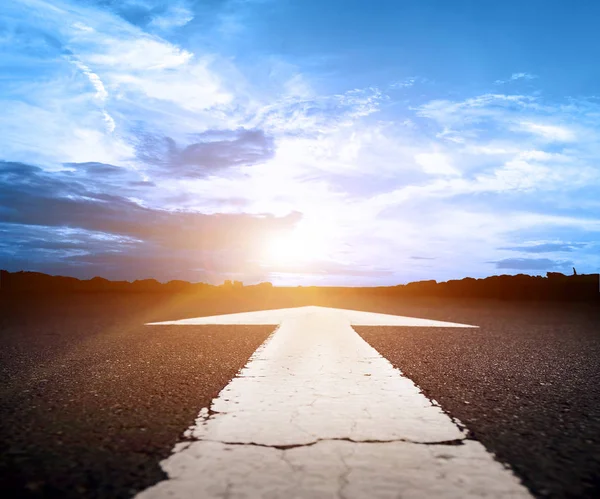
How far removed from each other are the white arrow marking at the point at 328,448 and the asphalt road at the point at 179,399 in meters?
0.17

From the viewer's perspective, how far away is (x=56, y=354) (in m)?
7.40

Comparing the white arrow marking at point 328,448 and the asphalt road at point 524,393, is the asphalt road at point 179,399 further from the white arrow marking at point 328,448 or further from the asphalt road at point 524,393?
the white arrow marking at point 328,448

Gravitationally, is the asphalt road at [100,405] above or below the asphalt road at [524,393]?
below

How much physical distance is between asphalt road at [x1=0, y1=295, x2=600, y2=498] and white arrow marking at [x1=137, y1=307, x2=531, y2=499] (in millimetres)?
170

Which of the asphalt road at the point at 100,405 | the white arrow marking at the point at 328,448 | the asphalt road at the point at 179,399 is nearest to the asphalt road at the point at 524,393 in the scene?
the asphalt road at the point at 179,399

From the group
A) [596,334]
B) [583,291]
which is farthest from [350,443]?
[583,291]

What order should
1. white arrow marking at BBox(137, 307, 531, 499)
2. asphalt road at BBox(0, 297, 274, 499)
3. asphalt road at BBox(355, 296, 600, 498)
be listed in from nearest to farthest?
1. white arrow marking at BBox(137, 307, 531, 499)
2. asphalt road at BBox(0, 297, 274, 499)
3. asphalt road at BBox(355, 296, 600, 498)

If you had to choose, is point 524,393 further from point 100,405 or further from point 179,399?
point 100,405

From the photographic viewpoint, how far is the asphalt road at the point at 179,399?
2686 mm

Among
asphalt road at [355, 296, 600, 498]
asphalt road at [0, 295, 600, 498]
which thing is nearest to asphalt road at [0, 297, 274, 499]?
asphalt road at [0, 295, 600, 498]

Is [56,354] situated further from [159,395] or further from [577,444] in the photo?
[577,444]

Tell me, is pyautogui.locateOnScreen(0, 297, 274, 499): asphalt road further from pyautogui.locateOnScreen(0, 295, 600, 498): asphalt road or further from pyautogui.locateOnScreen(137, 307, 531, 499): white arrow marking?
pyautogui.locateOnScreen(137, 307, 531, 499): white arrow marking

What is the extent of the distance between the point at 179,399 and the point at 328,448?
71.9 inches

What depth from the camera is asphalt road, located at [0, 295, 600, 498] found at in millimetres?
2686
